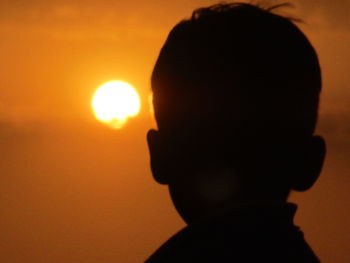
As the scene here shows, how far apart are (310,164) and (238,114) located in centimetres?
12

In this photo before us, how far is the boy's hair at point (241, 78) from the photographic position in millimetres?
800

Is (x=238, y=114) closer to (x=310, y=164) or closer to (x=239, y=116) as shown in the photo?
(x=239, y=116)

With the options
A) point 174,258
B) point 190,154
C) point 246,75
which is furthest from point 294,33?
point 174,258

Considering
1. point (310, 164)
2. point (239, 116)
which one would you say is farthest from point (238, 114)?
point (310, 164)

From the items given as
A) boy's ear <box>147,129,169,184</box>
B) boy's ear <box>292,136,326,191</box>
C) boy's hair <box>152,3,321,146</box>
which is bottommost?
boy's ear <box>292,136,326,191</box>

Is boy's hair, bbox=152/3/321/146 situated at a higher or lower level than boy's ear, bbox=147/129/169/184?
higher

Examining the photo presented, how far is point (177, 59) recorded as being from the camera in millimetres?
846

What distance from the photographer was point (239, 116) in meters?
0.80

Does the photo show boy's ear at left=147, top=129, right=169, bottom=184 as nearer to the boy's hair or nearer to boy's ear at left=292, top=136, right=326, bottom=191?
the boy's hair

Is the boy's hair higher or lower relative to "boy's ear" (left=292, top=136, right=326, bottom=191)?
higher

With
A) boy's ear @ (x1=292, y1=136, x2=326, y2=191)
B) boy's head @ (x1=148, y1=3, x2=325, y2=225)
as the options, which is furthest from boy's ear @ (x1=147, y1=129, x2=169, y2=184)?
boy's ear @ (x1=292, y1=136, x2=326, y2=191)

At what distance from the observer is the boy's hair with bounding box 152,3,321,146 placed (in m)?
0.80

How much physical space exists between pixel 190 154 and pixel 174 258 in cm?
15

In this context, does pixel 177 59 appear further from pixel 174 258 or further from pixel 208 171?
pixel 174 258
